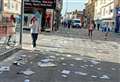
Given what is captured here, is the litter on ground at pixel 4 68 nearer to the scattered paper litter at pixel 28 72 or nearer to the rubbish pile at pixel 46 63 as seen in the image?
the scattered paper litter at pixel 28 72

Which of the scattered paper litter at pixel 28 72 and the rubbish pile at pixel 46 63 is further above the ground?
the rubbish pile at pixel 46 63

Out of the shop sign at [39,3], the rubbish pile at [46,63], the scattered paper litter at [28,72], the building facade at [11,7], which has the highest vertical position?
the shop sign at [39,3]

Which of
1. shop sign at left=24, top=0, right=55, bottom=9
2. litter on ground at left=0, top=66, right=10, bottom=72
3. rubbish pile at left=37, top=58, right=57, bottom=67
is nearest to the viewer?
litter on ground at left=0, top=66, right=10, bottom=72

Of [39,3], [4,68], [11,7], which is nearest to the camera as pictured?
[4,68]

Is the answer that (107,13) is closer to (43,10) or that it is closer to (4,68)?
(43,10)

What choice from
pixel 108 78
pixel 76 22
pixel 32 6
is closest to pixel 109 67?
pixel 108 78

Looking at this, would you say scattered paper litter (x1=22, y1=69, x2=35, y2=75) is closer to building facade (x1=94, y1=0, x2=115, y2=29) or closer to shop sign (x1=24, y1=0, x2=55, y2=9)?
shop sign (x1=24, y1=0, x2=55, y2=9)

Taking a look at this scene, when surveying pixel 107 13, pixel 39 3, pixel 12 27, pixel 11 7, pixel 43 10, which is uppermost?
pixel 39 3

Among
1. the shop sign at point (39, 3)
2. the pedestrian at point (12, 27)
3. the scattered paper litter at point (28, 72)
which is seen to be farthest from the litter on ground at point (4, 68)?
the shop sign at point (39, 3)

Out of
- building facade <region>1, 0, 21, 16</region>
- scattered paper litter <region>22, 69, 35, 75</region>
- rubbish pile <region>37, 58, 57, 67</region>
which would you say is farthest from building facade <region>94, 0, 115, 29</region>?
scattered paper litter <region>22, 69, 35, 75</region>

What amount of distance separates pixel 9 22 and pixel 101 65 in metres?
4.88

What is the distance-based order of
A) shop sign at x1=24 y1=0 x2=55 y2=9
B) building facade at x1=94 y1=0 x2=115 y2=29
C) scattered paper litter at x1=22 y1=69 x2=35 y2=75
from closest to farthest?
scattered paper litter at x1=22 y1=69 x2=35 y2=75 < shop sign at x1=24 y1=0 x2=55 y2=9 < building facade at x1=94 y1=0 x2=115 y2=29

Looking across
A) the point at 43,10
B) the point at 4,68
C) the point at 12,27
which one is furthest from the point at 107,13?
the point at 4,68

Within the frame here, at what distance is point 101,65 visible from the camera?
16078 millimetres
